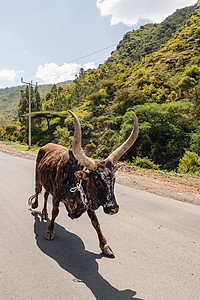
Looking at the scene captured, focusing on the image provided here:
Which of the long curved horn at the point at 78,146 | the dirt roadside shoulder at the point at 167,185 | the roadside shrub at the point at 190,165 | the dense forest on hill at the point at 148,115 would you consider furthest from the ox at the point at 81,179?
the roadside shrub at the point at 190,165

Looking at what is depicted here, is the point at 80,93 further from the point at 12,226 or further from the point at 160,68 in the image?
the point at 12,226

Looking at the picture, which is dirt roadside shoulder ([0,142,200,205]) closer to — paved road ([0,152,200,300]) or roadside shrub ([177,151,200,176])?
paved road ([0,152,200,300])

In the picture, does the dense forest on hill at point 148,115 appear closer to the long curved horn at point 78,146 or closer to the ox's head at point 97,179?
the ox's head at point 97,179

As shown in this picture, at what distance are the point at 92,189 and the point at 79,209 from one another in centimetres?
50

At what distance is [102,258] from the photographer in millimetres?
2646

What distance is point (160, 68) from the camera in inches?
1485

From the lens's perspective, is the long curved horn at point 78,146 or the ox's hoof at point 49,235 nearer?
the long curved horn at point 78,146

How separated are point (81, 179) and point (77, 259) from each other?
3.70 feet

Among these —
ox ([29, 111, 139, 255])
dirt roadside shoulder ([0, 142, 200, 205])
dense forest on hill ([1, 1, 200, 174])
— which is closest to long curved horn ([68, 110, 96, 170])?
ox ([29, 111, 139, 255])

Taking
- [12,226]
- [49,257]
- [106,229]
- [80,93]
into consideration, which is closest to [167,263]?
[106,229]

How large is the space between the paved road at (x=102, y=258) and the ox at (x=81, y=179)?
0.99 ft

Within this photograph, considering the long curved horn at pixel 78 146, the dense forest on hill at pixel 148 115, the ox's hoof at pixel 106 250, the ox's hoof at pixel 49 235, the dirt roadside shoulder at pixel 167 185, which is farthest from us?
the dense forest on hill at pixel 148 115

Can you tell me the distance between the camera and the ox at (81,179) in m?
2.17

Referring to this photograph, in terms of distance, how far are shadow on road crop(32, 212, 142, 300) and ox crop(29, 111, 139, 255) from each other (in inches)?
7.0
